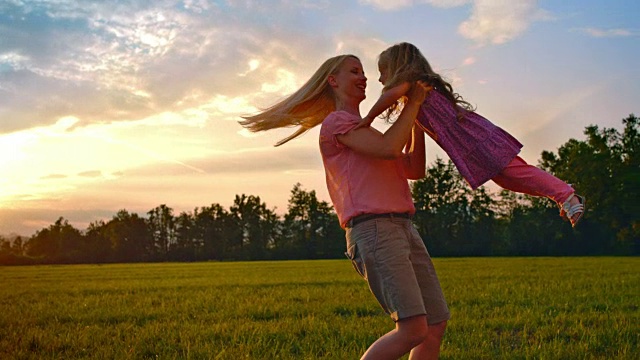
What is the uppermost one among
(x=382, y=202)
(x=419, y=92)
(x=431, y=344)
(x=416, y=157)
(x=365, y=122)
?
(x=419, y=92)

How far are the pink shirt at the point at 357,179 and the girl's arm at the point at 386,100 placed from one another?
0.34ft

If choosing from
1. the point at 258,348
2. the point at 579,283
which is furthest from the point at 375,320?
the point at 579,283

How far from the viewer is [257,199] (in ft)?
278

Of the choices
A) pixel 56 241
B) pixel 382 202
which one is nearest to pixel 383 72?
pixel 382 202

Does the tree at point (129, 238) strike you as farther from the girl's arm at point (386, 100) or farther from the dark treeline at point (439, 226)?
the girl's arm at point (386, 100)

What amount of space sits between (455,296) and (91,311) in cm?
571

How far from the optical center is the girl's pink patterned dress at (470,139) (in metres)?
3.46

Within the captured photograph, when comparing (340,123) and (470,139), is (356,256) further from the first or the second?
(470,139)

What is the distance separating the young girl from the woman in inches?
7.3

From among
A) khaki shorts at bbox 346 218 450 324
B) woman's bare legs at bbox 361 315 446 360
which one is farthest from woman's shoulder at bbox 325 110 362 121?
woman's bare legs at bbox 361 315 446 360

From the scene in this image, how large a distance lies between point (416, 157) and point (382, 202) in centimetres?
55

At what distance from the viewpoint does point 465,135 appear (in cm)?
351

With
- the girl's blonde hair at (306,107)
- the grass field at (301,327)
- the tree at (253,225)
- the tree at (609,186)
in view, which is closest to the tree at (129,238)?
the tree at (253,225)

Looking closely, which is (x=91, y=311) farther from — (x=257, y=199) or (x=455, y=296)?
(x=257, y=199)
